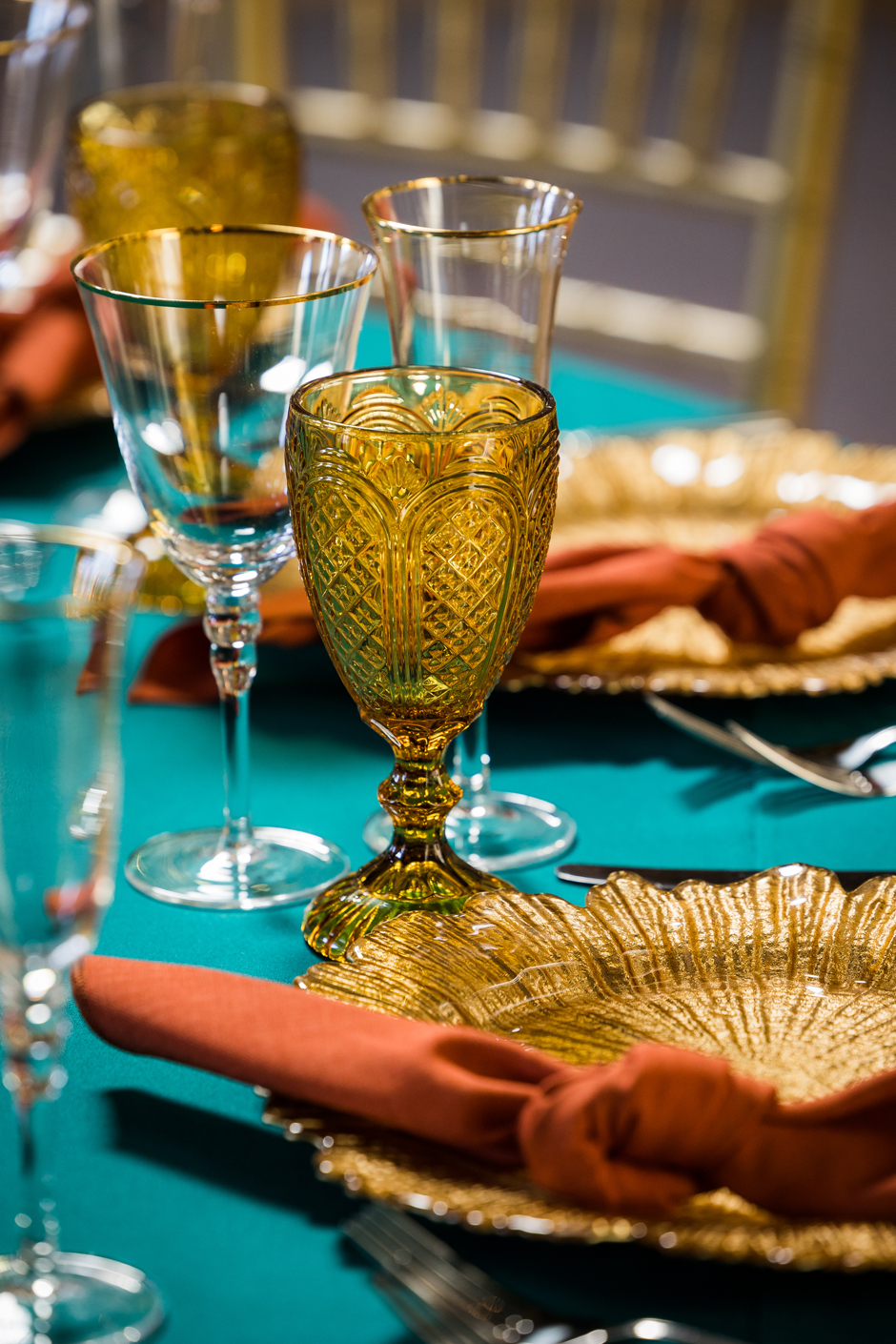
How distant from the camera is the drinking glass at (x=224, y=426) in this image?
60 cm

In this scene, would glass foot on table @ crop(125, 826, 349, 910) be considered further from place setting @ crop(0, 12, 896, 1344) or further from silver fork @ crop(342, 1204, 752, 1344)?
silver fork @ crop(342, 1204, 752, 1344)

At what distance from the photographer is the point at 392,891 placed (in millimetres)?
596

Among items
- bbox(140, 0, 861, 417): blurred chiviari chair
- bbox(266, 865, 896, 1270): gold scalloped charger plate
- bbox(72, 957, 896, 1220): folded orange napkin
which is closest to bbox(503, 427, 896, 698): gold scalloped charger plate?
bbox(266, 865, 896, 1270): gold scalloped charger plate

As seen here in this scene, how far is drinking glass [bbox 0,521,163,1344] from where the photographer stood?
15.1 inches

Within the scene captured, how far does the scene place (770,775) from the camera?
0.73 metres

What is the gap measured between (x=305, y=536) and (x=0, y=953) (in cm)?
21

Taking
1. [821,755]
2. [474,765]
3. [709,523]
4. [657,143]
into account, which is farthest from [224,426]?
[657,143]

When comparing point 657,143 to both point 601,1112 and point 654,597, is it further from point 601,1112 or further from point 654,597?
point 601,1112

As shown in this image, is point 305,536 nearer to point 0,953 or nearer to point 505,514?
point 505,514

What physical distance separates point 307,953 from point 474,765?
0.58 feet

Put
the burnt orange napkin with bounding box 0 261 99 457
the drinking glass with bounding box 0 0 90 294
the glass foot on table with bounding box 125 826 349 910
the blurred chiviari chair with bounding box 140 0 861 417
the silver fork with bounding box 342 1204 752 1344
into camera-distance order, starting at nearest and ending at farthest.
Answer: the silver fork with bounding box 342 1204 752 1344 → the glass foot on table with bounding box 125 826 349 910 → the drinking glass with bounding box 0 0 90 294 → the burnt orange napkin with bounding box 0 261 99 457 → the blurred chiviari chair with bounding box 140 0 861 417

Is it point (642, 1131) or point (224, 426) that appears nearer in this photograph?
point (642, 1131)

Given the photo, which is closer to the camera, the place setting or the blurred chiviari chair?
the place setting

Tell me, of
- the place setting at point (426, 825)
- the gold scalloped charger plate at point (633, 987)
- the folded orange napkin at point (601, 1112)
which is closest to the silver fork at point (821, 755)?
the place setting at point (426, 825)
